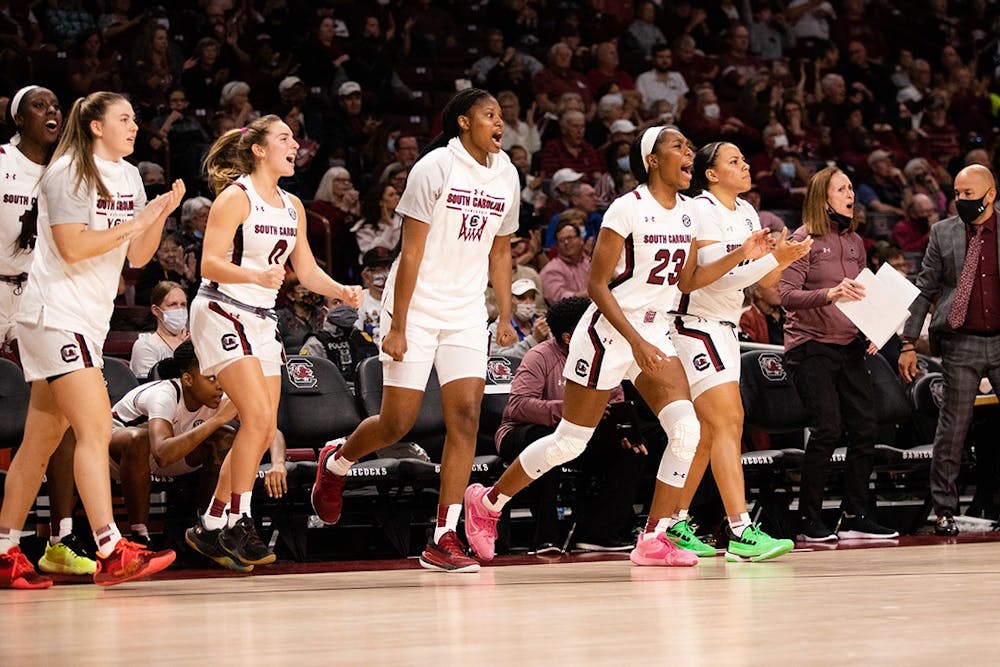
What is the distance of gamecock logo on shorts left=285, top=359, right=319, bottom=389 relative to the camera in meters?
8.27

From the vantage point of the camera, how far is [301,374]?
829 centimetres

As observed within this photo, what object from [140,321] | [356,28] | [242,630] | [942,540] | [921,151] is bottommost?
[942,540]

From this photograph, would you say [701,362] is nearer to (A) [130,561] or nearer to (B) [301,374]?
(B) [301,374]

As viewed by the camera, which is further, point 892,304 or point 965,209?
point 965,209

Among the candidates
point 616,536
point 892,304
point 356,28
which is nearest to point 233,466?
point 616,536

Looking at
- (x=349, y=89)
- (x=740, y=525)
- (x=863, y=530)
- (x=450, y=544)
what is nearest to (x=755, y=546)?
(x=740, y=525)

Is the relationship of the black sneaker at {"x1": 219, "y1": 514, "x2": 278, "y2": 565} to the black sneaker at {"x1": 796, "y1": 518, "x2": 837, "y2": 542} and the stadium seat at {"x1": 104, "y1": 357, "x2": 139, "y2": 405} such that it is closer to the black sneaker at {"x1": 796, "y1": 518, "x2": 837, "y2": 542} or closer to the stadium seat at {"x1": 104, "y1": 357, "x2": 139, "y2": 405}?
the stadium seat at {"x1": 104, "y1": 357, "x2": 139, "y2": 405}

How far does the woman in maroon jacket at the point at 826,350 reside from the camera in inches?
327

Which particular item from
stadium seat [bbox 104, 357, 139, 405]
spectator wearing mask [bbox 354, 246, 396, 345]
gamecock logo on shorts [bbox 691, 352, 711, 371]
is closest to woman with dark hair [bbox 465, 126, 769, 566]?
gamecock logo on shorts [bbox 691, 352, 711, 371]

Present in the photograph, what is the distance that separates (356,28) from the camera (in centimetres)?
1503

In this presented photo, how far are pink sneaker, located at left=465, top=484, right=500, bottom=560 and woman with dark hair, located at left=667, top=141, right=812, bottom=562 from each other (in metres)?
0.89

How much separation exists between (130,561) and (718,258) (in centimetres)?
300

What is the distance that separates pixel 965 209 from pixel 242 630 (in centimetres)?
602

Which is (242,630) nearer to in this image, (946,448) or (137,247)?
(137,247)
